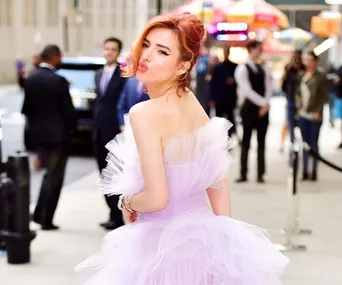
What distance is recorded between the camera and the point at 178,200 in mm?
2979

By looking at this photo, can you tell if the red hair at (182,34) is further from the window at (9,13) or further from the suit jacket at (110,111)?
the window at (9,13)

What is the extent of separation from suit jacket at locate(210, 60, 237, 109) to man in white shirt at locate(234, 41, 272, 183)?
299 centimetres

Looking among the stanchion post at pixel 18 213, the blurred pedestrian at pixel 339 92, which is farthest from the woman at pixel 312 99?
the stanchion post at pixel 18 213

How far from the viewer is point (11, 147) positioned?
15219mm

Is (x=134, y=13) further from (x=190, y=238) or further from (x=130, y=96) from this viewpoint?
(x=190, y=238)

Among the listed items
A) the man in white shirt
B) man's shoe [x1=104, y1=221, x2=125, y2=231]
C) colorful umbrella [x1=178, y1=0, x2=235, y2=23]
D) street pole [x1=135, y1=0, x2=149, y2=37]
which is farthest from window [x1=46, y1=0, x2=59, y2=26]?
man's shoe [x1=104, y1=221, x2=125, y2=231]

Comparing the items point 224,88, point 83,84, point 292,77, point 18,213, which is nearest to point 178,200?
point 18,213

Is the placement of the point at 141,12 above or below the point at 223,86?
above

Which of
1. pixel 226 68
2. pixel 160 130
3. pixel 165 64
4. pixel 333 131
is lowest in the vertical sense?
pixel 333 131

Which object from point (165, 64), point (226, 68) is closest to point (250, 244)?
point (165, 64)

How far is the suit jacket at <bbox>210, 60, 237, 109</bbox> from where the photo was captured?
13.8 m

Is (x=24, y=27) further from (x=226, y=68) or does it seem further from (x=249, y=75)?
(x=249, y=75)

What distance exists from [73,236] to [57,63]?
5.90 feet

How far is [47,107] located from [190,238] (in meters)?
4.92
